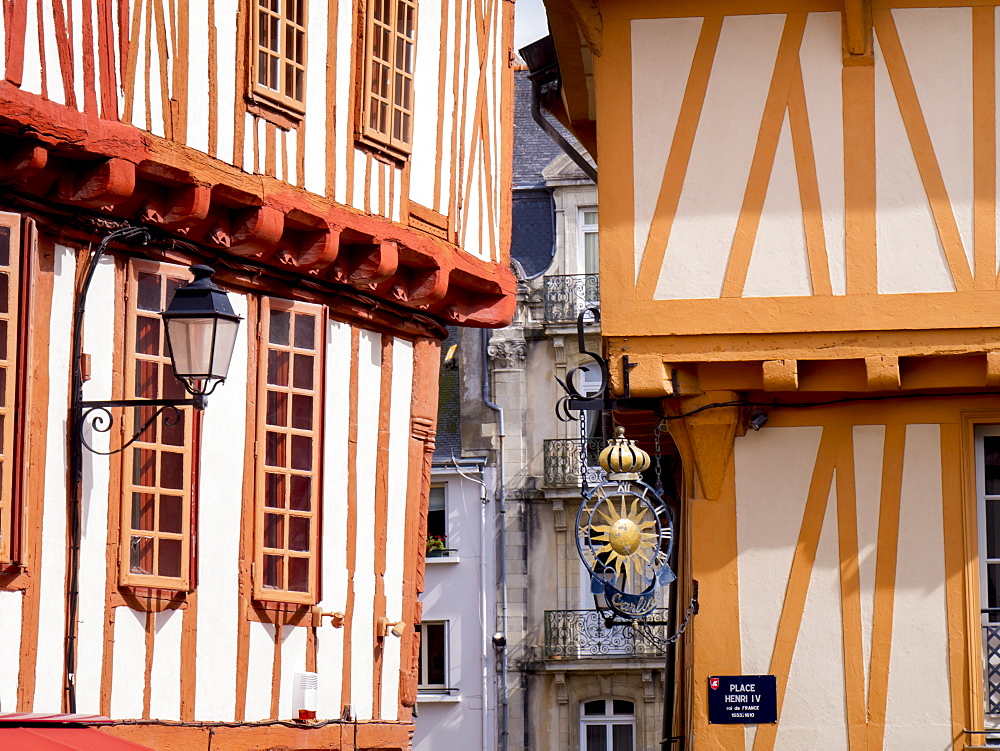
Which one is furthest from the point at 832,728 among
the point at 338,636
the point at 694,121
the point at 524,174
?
the point at 524,174

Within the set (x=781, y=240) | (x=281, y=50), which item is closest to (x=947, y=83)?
(x=781, y=240)

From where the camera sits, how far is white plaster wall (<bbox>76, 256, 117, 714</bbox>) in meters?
8.88

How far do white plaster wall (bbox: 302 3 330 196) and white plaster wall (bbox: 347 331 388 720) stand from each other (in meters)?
1.16

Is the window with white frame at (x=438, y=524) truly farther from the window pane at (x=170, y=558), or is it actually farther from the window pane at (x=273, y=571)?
the window pane at (x=170, y=558)

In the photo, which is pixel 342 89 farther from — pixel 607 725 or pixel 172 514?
pixel 607 725

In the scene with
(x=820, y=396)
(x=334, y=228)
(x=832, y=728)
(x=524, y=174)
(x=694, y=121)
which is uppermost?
(x=524, y=174)

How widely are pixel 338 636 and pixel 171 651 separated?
1497 mm

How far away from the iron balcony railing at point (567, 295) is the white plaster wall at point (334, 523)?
17.7 m

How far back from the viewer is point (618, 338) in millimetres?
10523

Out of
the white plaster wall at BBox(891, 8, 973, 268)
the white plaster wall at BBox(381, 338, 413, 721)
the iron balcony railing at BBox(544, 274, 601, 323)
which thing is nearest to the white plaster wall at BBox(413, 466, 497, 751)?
the iron balcony railing at BBox(544, 274, 601, 323)

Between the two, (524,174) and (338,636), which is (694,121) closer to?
(338,636)

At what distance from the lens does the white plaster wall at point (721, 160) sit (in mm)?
10586

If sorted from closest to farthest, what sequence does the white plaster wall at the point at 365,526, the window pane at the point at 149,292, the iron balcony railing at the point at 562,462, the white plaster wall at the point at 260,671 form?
the window pane at the point at 149,292, the white plaster wall at the point at 260,671, the white plaster wall at the point at 365,526, the iron balcony railing at the point at 562,462

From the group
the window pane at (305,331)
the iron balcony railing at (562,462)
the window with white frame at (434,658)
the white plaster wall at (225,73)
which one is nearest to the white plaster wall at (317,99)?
the white plaster wall at (225,73)
